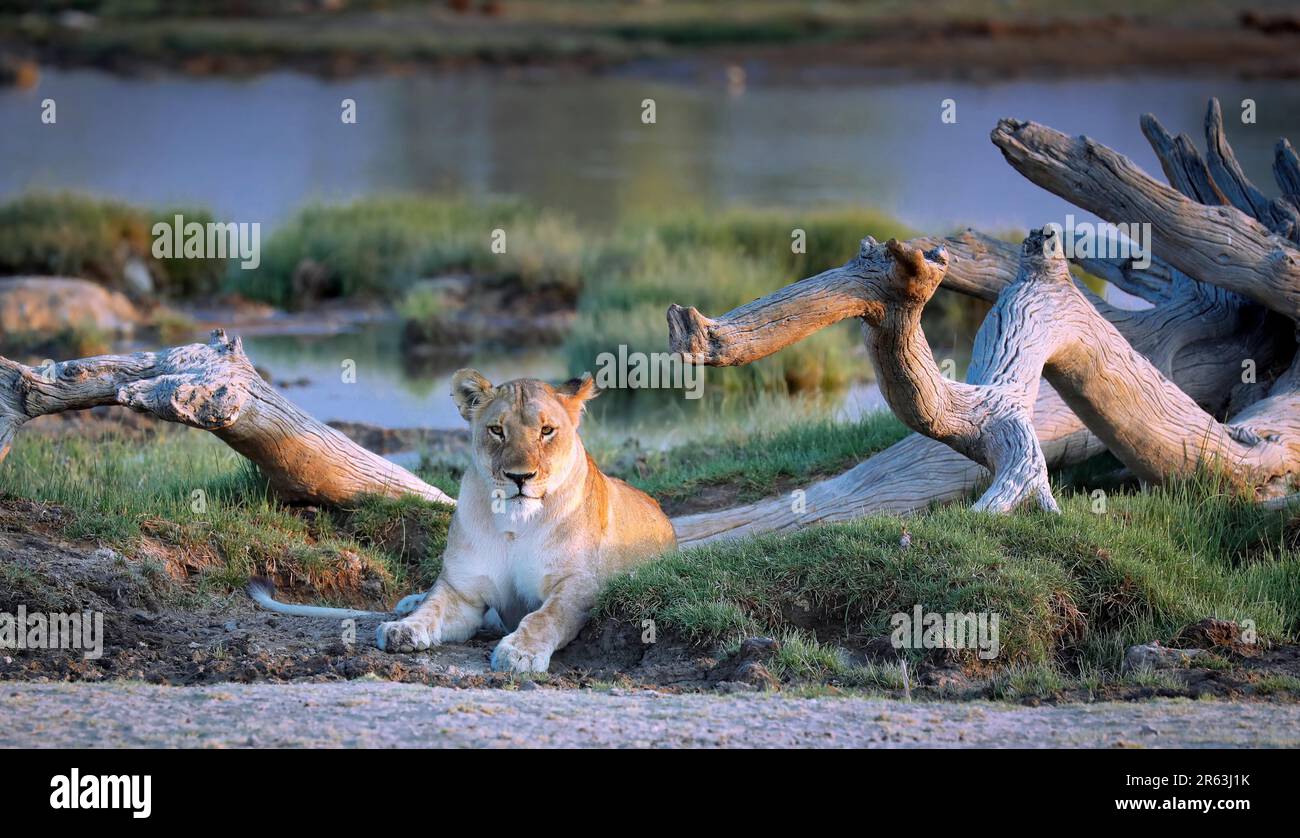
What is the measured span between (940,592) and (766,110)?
174 ft

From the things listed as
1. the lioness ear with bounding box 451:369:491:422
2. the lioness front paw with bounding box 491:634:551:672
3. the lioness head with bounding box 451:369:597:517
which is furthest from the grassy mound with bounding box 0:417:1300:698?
the lioness ear with bounding box 451:369:491:422

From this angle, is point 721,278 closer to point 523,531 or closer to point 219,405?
point 219,405

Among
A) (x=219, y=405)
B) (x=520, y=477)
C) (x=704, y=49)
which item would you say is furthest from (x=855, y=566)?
(x=704, y=49)

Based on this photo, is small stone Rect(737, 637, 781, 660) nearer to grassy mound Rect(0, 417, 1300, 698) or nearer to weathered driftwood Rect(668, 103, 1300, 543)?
grassy mound Rect(0, 417, 1300, 698)

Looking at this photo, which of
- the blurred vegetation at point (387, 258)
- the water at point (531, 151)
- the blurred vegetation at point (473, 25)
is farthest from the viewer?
the blurred vegetation at point (473, 25)

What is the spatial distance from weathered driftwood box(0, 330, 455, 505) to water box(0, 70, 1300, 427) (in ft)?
17.9

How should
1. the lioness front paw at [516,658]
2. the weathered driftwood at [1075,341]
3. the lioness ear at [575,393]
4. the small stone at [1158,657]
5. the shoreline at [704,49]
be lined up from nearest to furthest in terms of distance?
the lioness front paw at [516,658]
the small stone at [1158,657]
the lioness ear at [575,393]
the weathered driftwood at [1075,341]
the shoreline at [704,49]

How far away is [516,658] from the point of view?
26.3 feet

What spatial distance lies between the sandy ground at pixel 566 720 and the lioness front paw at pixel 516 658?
0.67 metres

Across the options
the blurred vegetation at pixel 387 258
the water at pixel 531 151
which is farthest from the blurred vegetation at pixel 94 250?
the water at pixel 531 151

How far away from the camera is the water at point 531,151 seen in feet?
80.4

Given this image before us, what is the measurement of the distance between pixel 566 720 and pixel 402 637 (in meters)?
1.76

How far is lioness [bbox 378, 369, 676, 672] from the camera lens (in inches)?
326

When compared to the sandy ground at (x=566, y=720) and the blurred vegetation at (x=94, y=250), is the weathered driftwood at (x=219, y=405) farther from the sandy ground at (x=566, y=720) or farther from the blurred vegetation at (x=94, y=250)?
the blurred vegetation at (x=94, y=250)
